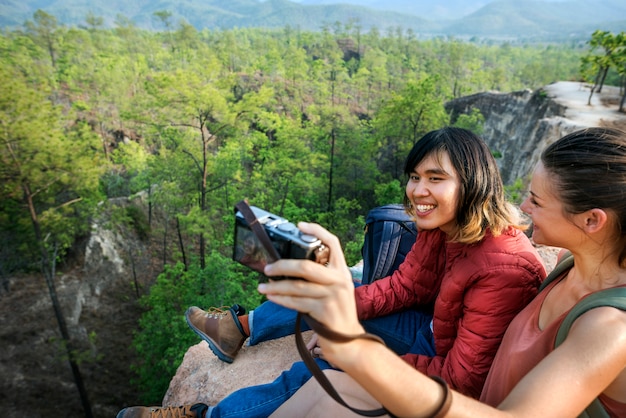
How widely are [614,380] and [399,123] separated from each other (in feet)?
53.6

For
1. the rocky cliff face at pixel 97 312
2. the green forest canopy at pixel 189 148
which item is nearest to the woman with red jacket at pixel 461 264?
the green forest canopy at pixel 189 148

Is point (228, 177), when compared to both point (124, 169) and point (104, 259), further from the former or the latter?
point (124, 169)

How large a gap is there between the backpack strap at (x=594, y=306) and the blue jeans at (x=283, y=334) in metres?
1.01

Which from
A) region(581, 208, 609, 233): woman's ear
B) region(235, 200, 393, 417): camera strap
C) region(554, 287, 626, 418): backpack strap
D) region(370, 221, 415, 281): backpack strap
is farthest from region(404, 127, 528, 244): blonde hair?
region(235, 200, 393, 417): camera strap

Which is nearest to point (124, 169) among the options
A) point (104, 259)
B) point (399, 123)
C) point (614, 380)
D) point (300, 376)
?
point (104, 259)

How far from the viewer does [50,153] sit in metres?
8.66

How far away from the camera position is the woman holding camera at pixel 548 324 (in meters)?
0.91

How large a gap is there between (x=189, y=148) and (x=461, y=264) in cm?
1243

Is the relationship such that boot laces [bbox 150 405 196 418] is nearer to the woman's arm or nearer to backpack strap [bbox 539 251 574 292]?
the woman's arm

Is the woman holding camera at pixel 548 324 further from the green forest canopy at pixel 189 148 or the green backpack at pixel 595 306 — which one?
the green forest canopy at pixel 189 148

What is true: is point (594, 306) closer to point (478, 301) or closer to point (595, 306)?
point (595, 306)

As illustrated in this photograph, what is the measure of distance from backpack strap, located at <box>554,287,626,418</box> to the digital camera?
80 cm

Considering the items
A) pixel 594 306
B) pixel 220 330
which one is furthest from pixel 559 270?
pixel 220 330

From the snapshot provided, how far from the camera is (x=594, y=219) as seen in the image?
4.18 ft
